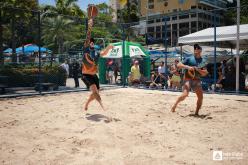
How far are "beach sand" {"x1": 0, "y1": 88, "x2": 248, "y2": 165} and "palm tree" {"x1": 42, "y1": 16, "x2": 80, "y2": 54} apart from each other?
3562 centimetres

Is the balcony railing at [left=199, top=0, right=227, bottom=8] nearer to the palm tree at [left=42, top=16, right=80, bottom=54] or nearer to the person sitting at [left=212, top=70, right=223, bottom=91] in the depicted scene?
the palm tree at [left=42, top=16, right=80, bottom=54]

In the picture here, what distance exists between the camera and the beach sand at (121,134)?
15.5ft

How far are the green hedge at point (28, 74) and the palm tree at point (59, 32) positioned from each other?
94.5 feet

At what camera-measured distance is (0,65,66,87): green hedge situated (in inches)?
529

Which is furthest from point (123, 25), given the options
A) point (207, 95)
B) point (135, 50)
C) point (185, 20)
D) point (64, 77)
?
point (185, 20)

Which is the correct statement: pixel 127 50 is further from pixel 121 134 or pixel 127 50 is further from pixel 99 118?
pixel 121 134

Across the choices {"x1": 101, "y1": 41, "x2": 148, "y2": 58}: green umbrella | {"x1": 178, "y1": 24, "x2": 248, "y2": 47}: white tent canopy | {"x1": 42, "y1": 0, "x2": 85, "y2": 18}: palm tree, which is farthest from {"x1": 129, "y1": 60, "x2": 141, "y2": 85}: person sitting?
{"x1": 42, "y1": 0, "x2": 85, "y2": 18}: palm tree

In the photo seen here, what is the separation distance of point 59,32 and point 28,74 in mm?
31454

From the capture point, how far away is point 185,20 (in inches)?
2682

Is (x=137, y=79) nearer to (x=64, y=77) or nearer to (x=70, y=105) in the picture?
(x=64, y=77)

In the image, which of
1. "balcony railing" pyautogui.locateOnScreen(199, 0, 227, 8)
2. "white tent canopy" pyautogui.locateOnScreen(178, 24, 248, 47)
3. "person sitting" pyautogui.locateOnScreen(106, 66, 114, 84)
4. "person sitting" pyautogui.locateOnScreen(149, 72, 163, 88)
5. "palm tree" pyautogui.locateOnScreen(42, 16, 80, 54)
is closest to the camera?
"white tent canopy" pyautogui.locateOnScreen(178, 24, 248, 47)

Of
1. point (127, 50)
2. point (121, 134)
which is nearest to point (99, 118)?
point (121, 134)

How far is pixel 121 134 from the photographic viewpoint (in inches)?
238

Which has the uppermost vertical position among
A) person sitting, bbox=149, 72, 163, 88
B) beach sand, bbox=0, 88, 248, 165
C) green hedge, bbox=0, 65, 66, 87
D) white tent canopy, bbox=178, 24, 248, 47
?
white tent canopy, bbox=178, 24, 248, 47
